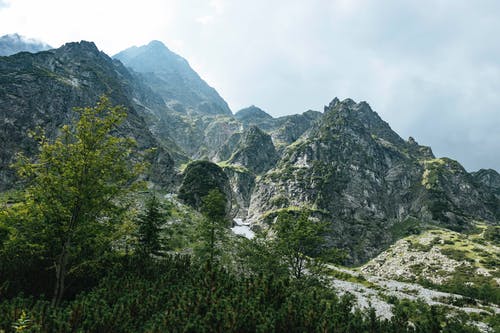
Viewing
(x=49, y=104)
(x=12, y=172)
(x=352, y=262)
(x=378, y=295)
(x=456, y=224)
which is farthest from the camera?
(x=456, y=224)

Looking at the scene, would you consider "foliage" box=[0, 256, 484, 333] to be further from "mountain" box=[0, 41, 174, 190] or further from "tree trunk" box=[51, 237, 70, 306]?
"mountain" box=[0, 41, 174, 190]

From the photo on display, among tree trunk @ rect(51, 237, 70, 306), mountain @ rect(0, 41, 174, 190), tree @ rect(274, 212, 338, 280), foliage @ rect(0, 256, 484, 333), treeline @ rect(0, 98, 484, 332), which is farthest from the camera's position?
mountain @ rect(0, 41, 174, 190)

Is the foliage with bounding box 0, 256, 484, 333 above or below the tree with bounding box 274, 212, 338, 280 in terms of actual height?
below

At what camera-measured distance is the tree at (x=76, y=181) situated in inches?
591

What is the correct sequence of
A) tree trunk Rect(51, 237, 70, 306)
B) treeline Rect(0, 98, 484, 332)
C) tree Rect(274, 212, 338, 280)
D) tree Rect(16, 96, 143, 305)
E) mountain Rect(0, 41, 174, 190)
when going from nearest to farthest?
treeline Rect(0, 98, 484, 332)
tree Rect(16, 96, 143, 305)
tree trunk Rect(51, 237, 70, 306)
tree Rect(274, 212, 338, 280)
mountain Rect(0, 41, 174, 190)

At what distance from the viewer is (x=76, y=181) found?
15266 millimetres

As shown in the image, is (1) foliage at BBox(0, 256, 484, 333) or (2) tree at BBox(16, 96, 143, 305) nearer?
(1) foliage at BBox(0, 256, 484, 333)

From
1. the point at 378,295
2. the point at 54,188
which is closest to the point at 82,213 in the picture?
the point at 54,188

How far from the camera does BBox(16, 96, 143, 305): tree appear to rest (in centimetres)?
1502

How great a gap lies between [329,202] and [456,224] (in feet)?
247

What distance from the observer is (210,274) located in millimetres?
14820

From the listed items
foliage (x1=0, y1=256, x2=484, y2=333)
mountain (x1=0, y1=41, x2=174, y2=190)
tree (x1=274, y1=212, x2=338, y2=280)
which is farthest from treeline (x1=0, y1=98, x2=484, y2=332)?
mountain (x1=0, y1=41, x2=174, y2=190)

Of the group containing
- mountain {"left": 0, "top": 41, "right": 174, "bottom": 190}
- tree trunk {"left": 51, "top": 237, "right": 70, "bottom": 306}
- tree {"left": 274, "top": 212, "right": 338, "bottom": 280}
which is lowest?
tree trunk {"left": 51, "top": 237, "right": 70, "bottom": 306}

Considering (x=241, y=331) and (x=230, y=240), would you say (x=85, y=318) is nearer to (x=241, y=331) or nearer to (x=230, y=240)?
(x=241, y=331)
